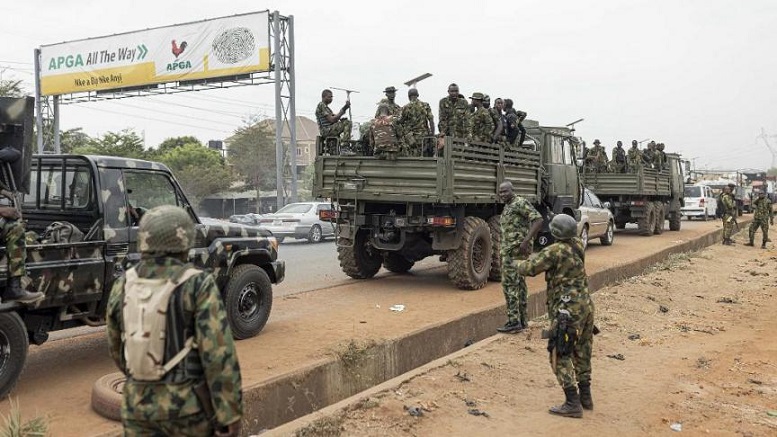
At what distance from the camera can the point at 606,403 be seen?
5.17m

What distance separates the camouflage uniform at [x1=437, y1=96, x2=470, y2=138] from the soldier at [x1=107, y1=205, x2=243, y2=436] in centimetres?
779

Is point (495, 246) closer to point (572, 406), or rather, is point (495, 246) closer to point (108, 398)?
point (572, 406)

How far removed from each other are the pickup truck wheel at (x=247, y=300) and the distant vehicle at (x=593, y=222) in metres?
9.47

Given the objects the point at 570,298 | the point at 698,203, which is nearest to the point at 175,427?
the point at 570,298

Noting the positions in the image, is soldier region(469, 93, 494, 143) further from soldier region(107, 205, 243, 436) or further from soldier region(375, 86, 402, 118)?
soldier region(107, 205, 243, 436)

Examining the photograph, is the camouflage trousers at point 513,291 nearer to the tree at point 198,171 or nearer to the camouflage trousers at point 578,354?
the camouflage trousers at point 578,354

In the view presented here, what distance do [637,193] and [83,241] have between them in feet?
55.1

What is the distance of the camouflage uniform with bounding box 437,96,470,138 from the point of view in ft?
32.3

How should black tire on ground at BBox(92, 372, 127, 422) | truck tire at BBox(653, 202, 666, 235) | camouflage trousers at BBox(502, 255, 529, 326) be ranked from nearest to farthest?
black tire on ground at BBox(92, 372, 127, 422), camouflage trousers at BBox(502, 255, 529, 326), truck tire at BBox(653, 202, 666, 235)

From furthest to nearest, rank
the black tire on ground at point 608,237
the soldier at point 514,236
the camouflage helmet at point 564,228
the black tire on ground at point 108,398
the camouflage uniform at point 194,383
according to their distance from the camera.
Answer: the black tire on ground at point 608,237 → the soldier at point 514,236 → the camouflage helmet at point 564,228 → the black tire on ground at point 108,398 → the camouflage uniform at point 194,383

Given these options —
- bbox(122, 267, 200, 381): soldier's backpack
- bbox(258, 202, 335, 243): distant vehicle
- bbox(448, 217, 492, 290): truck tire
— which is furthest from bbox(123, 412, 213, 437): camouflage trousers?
bbox(258, 202, 335, 243): distant vehicle

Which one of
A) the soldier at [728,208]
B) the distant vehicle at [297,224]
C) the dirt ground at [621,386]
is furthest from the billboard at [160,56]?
the dirt ground at [621,386]

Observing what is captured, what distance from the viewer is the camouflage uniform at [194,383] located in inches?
93.2

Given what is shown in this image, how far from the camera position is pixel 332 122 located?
9656 mm
